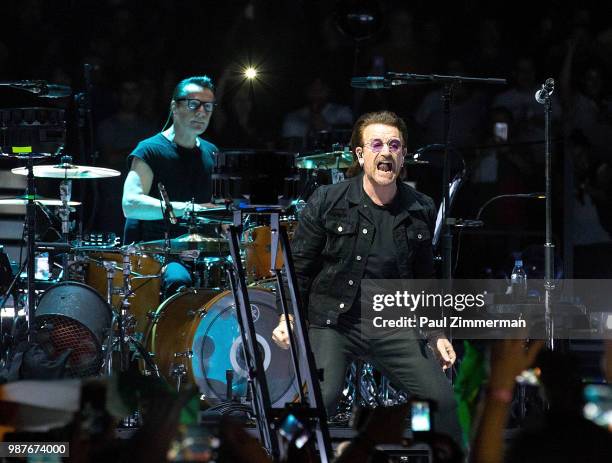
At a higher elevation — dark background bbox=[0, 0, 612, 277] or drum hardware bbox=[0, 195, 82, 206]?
dark background bbox=[0, 0, 612, 277]

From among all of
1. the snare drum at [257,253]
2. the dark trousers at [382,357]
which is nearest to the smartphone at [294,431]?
the dark trousers at [382,357]

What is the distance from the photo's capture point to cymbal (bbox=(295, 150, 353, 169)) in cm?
645

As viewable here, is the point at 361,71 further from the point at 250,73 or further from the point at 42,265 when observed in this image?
the point at 42,265

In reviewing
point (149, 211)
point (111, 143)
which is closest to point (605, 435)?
point (149, 211)

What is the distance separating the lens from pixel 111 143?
8305 millimetres

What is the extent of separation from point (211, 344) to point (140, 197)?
1.07m

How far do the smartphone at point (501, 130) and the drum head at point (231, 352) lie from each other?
3148 millimetres

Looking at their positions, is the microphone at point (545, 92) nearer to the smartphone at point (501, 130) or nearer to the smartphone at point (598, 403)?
the smartphone at point (501, 130)

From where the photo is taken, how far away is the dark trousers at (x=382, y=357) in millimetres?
4121

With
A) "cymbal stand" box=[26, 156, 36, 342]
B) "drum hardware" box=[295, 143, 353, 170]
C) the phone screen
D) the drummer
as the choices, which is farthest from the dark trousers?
the phone screen

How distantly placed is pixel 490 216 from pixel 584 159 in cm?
93

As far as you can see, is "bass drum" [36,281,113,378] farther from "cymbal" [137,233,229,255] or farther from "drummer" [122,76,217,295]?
"drummer" [122,76,217,295]

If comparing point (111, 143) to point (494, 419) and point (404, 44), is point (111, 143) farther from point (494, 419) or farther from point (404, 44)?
point (494, 419)

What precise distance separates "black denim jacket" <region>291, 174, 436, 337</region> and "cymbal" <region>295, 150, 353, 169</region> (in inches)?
79.4
